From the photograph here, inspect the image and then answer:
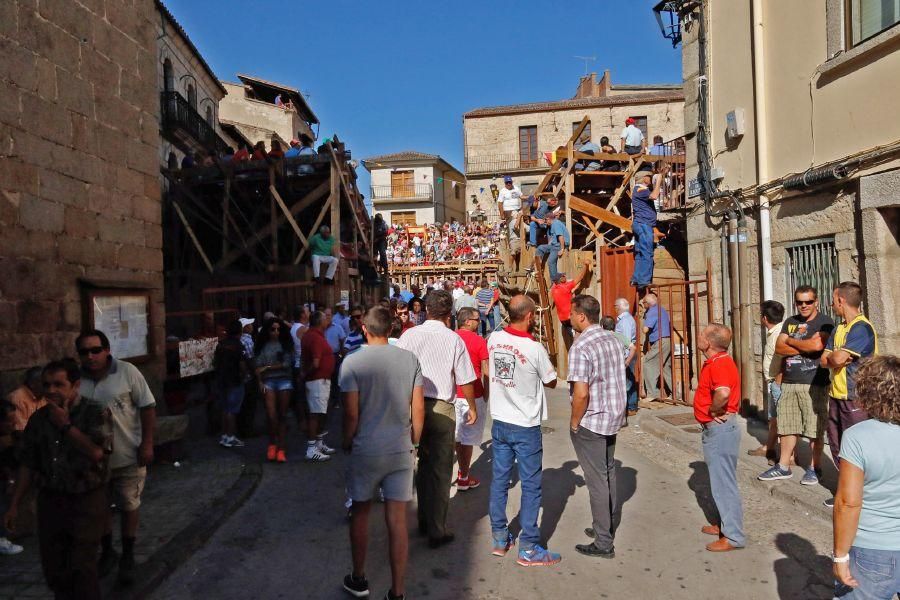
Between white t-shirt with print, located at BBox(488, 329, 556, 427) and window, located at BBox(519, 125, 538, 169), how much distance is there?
41.5 meters

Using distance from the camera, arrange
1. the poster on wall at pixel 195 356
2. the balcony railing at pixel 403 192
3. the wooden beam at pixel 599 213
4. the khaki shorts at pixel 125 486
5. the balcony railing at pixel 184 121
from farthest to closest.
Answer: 1. the balcony railing at pixel 403 192
2. the balcony railing at pixel 184 121
3. the wooden beam at pixel 599 213
4. the poster on wall at pixel 195 356
5. the khaki shorts at pixel 125 486

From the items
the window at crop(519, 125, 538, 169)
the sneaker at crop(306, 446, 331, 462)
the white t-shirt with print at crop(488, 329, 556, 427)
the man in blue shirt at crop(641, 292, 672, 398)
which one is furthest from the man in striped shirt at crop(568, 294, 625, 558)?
the window at crop(519, 125, 538, 169)

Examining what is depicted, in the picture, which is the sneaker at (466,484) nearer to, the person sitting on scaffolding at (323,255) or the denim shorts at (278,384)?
the denim shorts at (278,384)

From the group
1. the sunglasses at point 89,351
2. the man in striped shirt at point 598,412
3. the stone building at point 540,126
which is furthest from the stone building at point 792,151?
the stone building at point 540,126

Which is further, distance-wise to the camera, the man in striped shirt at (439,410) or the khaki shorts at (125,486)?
the man in striped shirt at (439,410)

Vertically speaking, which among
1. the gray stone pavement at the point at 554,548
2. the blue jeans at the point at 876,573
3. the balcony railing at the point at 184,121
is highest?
the balcony railing at the point at 184,121

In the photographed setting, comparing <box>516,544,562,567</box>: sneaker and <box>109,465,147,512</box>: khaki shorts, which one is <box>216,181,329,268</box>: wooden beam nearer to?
<box>109,465,147,512</box>: khaki shorts

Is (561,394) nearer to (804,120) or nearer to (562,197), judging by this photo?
(562,197)

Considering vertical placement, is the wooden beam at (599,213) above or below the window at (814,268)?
above

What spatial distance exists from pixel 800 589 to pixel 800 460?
2.86 meters

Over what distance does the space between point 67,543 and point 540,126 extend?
44.0 meters

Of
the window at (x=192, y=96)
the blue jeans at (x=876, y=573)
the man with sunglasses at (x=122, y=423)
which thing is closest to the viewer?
the blue jeans at (x=876, y=573)

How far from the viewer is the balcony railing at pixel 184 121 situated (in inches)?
768

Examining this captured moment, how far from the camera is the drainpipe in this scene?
808cm
